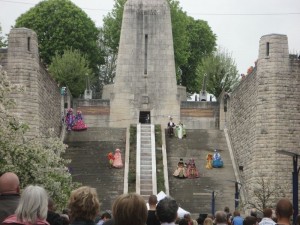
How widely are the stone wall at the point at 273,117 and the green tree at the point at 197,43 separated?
1372 inches

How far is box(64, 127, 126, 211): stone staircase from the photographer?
33812 mm

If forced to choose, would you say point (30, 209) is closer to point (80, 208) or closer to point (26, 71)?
point (80, 208)

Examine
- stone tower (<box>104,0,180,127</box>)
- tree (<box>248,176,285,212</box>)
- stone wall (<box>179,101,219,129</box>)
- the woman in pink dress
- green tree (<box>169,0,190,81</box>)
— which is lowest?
tree (<box>248,176,285,212</box>)

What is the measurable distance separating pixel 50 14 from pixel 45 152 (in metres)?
46.2

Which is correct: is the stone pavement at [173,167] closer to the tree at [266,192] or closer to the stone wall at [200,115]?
the tree at [266,192]

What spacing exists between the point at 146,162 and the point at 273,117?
618cm

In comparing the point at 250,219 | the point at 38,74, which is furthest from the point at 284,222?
the point at 38,74

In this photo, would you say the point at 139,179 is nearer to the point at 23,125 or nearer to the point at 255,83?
the point at 255,83

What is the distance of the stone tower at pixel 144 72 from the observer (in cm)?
4762

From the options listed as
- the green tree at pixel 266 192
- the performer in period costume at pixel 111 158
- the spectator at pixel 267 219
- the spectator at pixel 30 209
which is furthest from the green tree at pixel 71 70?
the spectator at pixel 30 209

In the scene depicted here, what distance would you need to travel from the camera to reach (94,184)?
1341 inches

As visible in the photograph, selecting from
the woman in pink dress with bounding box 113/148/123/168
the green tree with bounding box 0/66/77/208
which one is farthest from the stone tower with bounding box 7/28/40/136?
the green tree with bounding box 0/66/77/208

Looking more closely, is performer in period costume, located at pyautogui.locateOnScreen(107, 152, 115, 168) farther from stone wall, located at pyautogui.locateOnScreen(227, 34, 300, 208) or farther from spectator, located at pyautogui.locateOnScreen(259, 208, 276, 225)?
spectator, located at pyautogui.locateOnScreen(259, 208, 276, 225)

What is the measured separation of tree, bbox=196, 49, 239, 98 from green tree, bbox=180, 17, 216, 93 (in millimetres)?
5894
